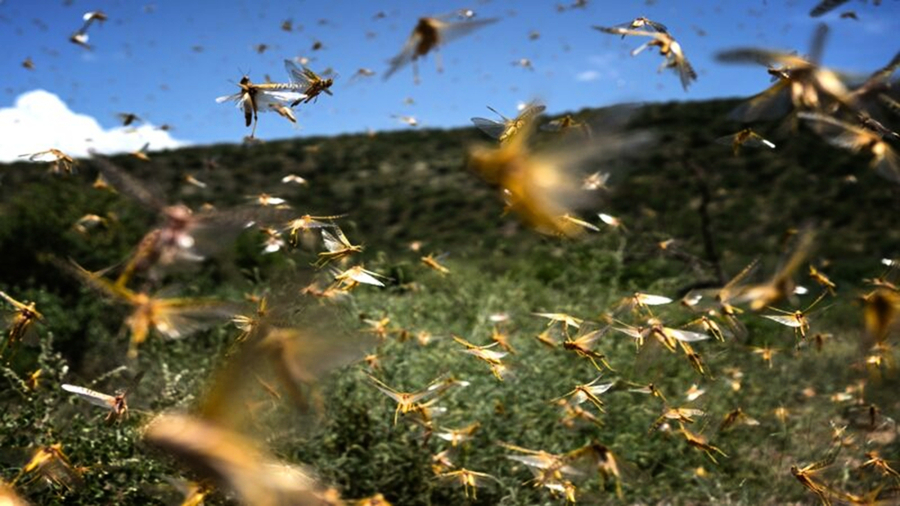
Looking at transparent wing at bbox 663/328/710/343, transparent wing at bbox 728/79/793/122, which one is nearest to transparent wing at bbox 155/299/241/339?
transparent wing at bbox 728/79/793/122

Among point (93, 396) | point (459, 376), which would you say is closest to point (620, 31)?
point (93, 396)

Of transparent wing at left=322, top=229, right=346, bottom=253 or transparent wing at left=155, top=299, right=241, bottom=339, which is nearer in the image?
transparent wing at left=155, top=299, right=241, bottom=339

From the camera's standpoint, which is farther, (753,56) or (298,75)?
(298,75)

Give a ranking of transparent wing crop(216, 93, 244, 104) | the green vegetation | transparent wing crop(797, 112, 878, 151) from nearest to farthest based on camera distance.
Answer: transparent wing crop(797, 112, 878, 151), transparent wing crop(216, 93, 244, 104), the green vegetation

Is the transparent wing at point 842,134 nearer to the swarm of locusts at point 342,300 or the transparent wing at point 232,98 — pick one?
the swarm of locusts at point 342,300

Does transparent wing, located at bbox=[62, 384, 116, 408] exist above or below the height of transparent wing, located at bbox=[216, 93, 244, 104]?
below

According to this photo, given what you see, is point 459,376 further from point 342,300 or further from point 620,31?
point 620,31

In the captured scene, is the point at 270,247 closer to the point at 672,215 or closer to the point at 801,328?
the point at 801,328

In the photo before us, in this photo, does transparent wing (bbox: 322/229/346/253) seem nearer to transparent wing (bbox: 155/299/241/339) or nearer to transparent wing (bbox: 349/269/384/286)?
transparent wing (bbox: 349/269/384/286)

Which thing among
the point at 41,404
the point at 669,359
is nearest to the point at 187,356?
the point at 41,404

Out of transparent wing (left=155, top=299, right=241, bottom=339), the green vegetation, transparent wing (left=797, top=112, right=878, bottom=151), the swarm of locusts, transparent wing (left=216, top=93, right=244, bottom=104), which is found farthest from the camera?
the green vegetation

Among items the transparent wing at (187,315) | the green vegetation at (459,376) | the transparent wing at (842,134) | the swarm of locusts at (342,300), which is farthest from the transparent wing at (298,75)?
the transparent wing at (842,134)

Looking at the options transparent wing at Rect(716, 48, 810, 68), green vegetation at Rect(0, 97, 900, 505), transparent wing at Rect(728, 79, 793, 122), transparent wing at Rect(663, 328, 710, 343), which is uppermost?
transparent wing at Rect(716, 48, 810, 68)
